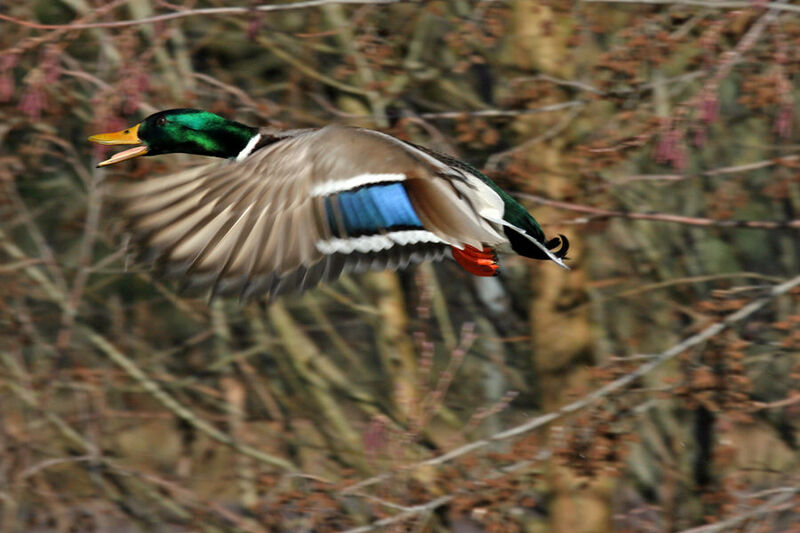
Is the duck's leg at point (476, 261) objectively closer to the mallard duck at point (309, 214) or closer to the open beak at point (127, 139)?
the mallard duck at point (309, 214)

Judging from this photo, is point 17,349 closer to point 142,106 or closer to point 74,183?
point 74,183

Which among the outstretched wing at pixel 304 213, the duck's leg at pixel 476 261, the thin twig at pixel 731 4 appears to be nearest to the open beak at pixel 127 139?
the outstretched wing at pixel 304 213

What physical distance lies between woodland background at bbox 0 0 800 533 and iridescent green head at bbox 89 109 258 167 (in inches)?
27.2

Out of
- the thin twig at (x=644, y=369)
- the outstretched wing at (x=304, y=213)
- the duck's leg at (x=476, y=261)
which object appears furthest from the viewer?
the thin twig at (x=644, y=369)

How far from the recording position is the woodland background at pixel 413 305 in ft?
15.3

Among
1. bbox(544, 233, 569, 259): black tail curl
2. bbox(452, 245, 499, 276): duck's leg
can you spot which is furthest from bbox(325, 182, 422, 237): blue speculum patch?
bbox(544, 233, 569, 259): black tail curl

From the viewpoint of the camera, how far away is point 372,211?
331 centimetres

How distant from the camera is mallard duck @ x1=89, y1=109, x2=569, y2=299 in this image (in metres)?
2.98

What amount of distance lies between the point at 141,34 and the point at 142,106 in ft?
2.91

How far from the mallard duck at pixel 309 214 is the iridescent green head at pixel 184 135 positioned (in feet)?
0.73

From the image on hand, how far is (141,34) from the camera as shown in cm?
573

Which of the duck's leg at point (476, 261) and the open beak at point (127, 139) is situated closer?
the duck's leg at point (476, 261)

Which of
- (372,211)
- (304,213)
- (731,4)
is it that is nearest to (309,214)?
(304,213)

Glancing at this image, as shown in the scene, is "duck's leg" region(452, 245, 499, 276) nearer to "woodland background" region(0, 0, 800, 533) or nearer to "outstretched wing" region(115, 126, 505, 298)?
"outstretched wing" region(115, 126, 505, 298)
